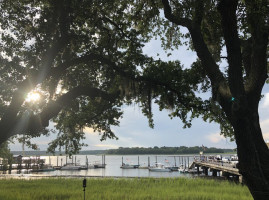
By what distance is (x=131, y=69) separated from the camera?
1225cm

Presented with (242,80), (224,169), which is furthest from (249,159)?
(224,169)

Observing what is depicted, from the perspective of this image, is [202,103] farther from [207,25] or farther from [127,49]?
[127,49]

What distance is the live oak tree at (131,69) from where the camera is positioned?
632cm

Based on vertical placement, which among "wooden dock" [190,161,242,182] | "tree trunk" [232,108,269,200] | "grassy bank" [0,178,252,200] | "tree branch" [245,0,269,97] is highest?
"tree branch" [245,0,269,97]

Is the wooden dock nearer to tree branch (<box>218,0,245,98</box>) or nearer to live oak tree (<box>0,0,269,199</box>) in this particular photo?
live oak tree (<box>0,0,269,199</box>)

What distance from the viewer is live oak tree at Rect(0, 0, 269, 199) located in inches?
249

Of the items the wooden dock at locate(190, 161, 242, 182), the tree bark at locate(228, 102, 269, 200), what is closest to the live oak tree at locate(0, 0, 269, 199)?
the tree bark at locate(228, 102, 269, 200)

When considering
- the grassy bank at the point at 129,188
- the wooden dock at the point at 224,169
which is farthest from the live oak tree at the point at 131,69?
the wooden dock at the point at 224,169

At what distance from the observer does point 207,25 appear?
8.95 metres

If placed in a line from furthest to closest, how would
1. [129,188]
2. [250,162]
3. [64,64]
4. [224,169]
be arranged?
[224,169], [129,188], [64,64], [250,162]

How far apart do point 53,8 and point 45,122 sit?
480 centimetres

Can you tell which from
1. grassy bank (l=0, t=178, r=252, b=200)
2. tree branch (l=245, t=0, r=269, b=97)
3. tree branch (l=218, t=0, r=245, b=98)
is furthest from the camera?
grassy bank (l=0, t=178, r=252, b=200)

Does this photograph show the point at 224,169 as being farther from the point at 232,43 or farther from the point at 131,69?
the point at 232,43

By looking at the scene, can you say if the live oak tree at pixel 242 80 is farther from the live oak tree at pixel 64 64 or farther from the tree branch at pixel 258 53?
the live oak tree at pixel 64 64
